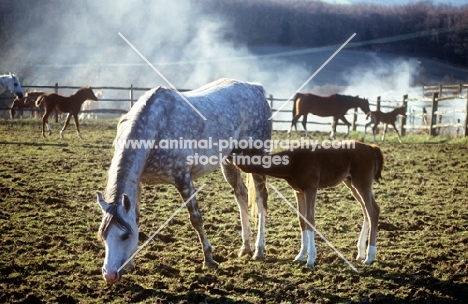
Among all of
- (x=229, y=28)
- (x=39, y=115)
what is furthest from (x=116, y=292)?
(x=229, y=28)

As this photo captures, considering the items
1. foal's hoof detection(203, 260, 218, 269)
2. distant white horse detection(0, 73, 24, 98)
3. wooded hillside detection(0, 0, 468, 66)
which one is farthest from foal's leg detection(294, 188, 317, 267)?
wooded hillside detection(0, 0, 468, 66)

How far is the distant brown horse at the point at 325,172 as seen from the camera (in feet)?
19.5

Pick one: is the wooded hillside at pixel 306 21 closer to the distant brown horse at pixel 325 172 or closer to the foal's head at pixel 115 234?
the distant brown horse at pixel 325 172

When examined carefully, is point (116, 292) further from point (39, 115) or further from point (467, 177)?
point (39, 115)

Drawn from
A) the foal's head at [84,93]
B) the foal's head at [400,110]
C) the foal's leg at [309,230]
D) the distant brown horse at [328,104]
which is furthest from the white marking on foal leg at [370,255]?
the distant brown horse at [328,104]

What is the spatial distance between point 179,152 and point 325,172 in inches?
65.4

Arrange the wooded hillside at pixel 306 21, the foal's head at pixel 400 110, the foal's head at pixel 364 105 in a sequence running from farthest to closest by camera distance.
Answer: the wooded hillside at pixel 306 21 < the foal's head at pixel 364 105 < the foal's head at pixel 400 110

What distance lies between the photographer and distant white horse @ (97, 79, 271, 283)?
4883mm

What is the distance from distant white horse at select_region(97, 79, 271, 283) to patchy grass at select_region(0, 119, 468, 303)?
1.52 ft

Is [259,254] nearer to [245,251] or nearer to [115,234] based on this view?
[245,251]

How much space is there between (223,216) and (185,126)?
256 centimetres

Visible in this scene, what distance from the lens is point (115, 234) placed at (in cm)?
482

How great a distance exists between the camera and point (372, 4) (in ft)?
229

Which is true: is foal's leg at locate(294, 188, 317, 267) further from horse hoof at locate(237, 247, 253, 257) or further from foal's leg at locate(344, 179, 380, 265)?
horse hoof at locate(237, 247, 253, 257)
